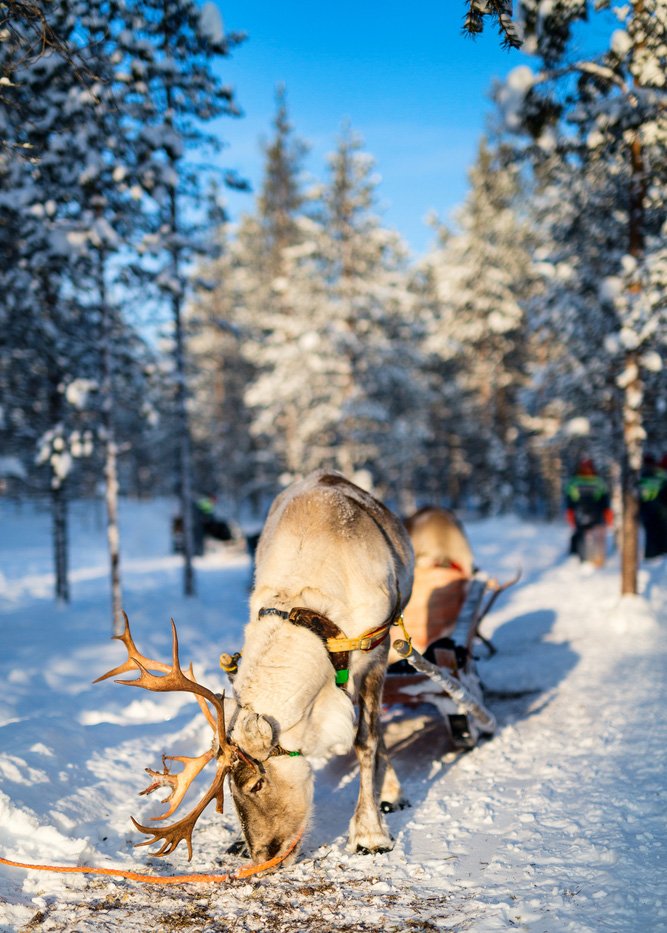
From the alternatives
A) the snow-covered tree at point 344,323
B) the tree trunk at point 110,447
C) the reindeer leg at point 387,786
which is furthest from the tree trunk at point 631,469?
the snow-covered tree at point 344,323

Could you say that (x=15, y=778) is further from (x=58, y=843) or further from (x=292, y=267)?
(x=292, y=267)

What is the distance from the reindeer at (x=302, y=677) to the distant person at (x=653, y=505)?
1109cm

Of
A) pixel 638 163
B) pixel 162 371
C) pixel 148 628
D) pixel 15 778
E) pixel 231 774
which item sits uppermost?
pixel 638 163

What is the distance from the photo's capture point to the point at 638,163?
29.9 ft

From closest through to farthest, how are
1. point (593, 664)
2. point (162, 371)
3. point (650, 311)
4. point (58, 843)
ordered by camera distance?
1. point (58, 843)
2. point (593, 664)
3. point (650, 311)
4. point (162, 371)

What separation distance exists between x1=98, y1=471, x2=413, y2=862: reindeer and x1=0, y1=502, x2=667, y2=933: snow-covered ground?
1.03ft

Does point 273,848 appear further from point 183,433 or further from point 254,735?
point 183,433

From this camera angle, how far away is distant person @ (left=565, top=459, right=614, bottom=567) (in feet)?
45.6

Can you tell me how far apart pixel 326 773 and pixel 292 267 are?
19.1 meters

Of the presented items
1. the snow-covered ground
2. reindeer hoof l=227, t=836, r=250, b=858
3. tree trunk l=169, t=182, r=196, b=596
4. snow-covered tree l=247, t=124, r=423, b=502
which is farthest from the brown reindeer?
snow-covered tree l=247, t=124, r=423, b=502

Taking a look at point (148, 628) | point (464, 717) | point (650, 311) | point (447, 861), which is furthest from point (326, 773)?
point (650, 311)

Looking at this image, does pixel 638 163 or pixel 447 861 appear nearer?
pixel 447 861

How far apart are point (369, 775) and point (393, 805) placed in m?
0.54

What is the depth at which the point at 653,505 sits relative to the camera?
14.1 m
